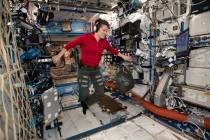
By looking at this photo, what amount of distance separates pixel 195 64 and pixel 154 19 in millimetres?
1356

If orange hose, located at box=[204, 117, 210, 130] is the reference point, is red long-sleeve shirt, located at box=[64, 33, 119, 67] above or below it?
above

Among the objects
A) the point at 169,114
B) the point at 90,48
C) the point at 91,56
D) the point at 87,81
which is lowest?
the point at 169,114

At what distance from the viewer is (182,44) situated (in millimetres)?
2699

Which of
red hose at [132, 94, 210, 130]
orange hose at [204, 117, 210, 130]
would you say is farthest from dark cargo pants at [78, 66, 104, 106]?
orange hose at [204, 117, 210, 130]

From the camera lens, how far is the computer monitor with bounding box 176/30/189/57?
2600mm

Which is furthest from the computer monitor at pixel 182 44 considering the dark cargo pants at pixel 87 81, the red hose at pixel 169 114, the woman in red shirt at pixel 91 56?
the dark cargo pants at pixel 87 81

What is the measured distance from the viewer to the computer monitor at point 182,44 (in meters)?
2.60

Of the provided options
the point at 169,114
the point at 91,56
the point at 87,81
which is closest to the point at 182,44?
the point at 169,114

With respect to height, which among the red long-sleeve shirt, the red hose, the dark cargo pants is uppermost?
the red long-sleeve shirt

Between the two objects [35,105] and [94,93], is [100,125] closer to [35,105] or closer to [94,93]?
[94,93]

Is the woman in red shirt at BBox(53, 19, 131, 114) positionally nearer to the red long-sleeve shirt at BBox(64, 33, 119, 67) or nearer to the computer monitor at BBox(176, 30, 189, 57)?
the red long-sleeve shirt at BBox(64, 33, 119, 67)

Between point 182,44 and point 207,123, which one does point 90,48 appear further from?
point 207,123

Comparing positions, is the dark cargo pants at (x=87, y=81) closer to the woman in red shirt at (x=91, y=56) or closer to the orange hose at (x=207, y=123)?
the woman in red shirt at (x=91, y=56)

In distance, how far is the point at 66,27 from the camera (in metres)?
4.55
